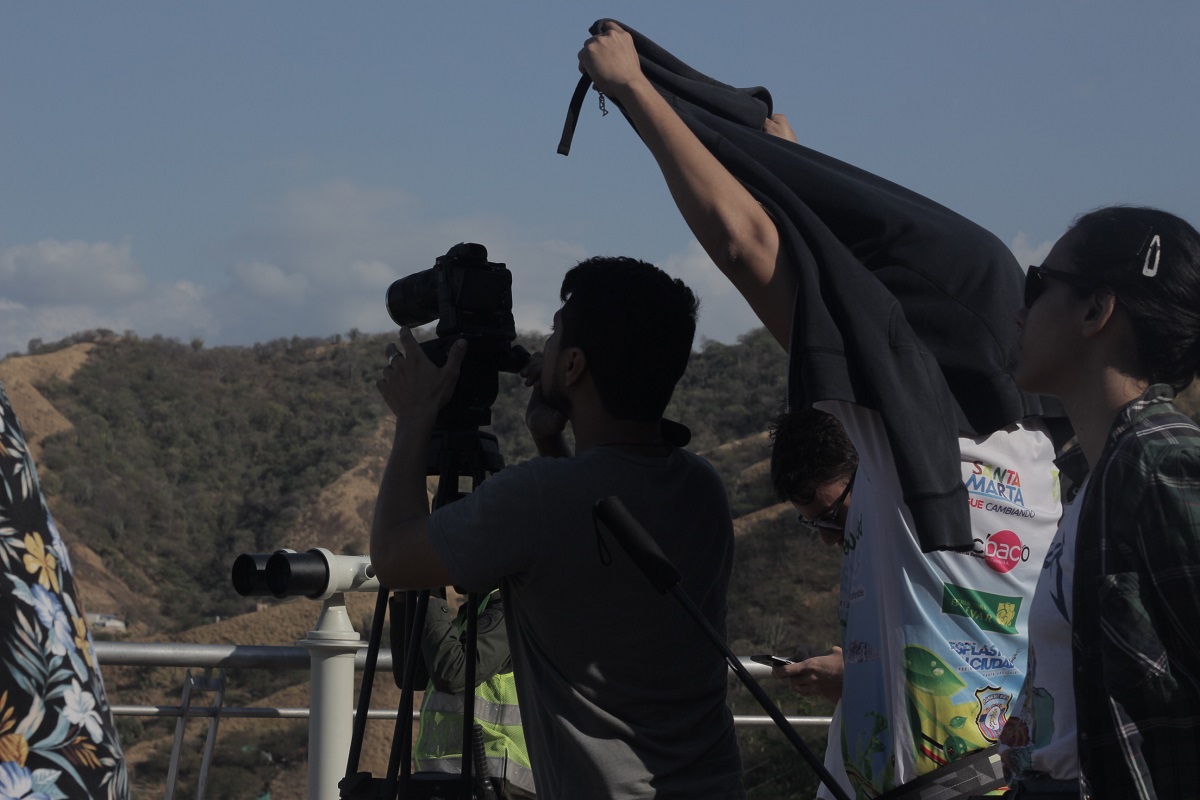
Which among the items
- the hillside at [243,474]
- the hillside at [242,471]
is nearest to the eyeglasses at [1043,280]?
the hillside at [243,474]

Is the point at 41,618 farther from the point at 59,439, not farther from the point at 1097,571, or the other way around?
the point at 59,439

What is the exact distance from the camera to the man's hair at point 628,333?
2254 millimetres

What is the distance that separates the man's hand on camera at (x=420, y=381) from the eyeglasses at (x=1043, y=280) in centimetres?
96

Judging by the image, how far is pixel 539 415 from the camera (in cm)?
246

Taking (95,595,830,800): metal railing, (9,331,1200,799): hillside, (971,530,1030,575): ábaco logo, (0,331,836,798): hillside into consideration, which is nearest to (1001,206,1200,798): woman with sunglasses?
(971,530,1030,575): ábaco logo

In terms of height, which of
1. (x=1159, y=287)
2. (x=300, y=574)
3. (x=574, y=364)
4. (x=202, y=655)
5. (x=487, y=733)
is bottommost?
(x=487, y=733)

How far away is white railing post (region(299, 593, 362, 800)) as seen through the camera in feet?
→ 12.7

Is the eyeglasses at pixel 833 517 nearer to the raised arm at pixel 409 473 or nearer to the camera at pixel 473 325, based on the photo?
the camera at pixel 473 325

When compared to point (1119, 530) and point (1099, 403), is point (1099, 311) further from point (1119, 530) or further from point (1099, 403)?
point (1119, 530)

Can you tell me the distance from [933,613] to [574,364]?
0.75 m

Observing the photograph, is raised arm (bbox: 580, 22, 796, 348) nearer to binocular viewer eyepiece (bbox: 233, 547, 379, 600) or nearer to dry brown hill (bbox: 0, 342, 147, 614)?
binocular viewer eyepiece (bbox: 233, 547, 379, 600)

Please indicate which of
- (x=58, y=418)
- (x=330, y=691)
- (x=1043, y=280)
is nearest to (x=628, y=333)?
(x=1043, y=280)

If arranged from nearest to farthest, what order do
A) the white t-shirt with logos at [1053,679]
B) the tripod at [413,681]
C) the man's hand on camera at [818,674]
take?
1. the white t-shirt with logos at [1053,679]
2. the tripod at [413,681]
3. the man's hand on camera at [818,674]

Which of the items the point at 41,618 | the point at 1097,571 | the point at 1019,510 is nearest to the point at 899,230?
the point at 1019,510
